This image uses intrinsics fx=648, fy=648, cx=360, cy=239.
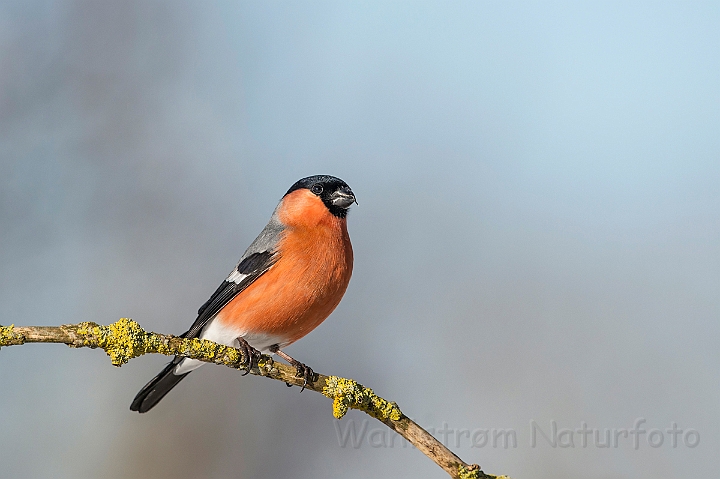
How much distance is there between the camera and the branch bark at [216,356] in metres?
2.35

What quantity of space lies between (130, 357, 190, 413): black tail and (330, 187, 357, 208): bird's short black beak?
159 centimetres

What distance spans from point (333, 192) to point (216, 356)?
2130 mm

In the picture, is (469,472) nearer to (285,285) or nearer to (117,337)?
(117,337)

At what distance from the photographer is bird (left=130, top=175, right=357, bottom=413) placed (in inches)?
164

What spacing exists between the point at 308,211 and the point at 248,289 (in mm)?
783

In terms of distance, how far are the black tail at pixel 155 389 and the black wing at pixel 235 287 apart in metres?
0.30

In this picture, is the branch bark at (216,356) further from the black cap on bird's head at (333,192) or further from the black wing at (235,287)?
the black cap on bird's head at (333,192)

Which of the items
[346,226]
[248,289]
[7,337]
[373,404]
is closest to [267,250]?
[248,289]

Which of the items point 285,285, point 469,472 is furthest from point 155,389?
point 469,472

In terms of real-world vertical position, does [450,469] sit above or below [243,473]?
below

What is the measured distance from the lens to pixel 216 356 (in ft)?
9.67

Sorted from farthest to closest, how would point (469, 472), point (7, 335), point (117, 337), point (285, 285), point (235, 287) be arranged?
point (235, 287)
point (285, 285)
point (117, 337)
point (469, 472)
point (7, 335)

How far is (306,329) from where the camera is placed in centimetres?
432

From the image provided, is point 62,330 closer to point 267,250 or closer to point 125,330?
point 125,330
